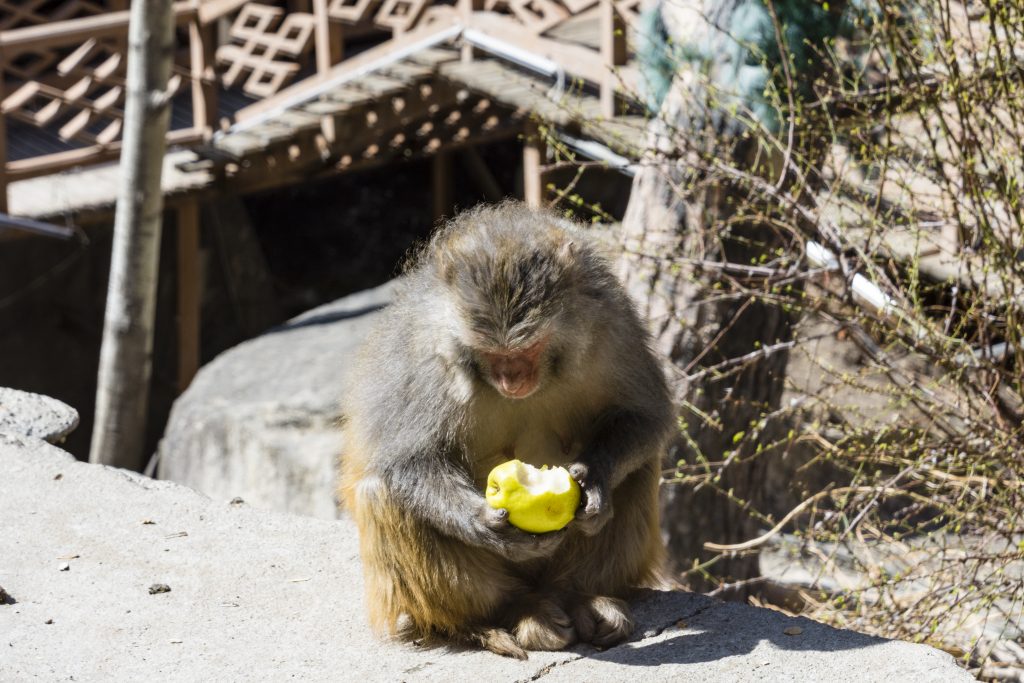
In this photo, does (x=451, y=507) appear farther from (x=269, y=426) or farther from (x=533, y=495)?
(x=269, y=426)

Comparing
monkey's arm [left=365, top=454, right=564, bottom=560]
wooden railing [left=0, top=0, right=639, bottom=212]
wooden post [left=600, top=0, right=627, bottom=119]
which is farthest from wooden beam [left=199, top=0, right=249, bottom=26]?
monkey's arm [left=365, top=454, right=564, bottom=560]

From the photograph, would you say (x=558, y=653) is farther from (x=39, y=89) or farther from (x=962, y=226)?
(x=39, y=89)

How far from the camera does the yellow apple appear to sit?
154 inches

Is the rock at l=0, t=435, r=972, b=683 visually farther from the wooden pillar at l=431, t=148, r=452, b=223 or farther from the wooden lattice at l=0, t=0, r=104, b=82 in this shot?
the wooden pillar at l=431, t=148, r=452, b=223

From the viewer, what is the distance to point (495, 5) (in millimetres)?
10289

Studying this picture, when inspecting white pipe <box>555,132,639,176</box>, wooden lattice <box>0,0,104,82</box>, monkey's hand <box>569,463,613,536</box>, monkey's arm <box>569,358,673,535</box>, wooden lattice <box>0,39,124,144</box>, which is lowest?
monkey's hand <box>569,463,613,536</box>

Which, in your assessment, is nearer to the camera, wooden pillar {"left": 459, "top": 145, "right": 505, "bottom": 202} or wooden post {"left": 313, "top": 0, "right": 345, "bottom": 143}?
wooden post {"left": 313, "top": 0, "right": 345, "bottom": 143}

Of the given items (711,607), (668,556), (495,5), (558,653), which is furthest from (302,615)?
(495,5)

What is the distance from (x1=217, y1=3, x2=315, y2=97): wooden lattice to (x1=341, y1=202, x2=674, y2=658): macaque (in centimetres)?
731

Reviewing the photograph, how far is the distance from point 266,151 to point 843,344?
500 centimetres

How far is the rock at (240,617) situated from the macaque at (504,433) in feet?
0.56

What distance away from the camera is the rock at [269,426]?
8000 millimetres

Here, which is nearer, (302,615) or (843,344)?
(302,615)

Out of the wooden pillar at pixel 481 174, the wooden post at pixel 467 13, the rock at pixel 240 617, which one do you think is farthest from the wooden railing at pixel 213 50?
the rock at pixel 240 617
